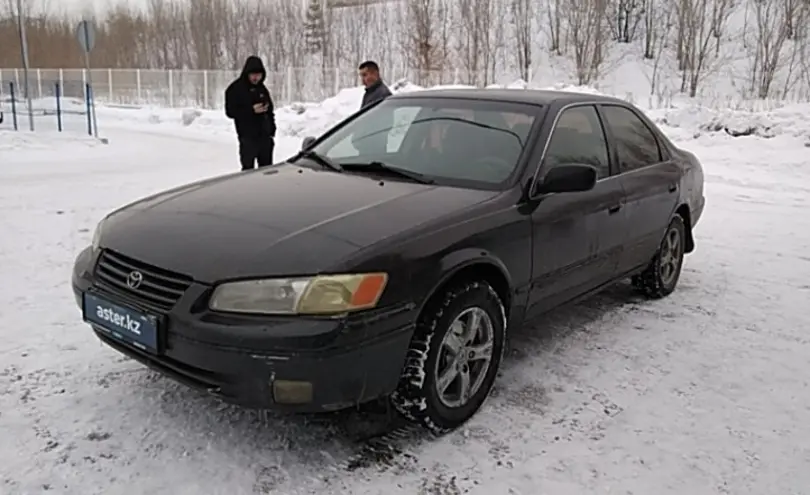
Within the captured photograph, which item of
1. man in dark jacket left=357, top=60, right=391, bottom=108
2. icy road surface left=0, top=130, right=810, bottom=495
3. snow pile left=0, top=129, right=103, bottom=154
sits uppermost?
man in dark jacket left=357, top=60, right=391, bottom=108

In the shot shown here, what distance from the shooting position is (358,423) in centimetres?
320

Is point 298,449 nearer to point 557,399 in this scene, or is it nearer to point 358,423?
point 358,423

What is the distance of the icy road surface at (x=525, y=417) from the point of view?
2.79 metres

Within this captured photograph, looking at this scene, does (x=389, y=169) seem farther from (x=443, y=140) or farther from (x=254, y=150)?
(x=254, y=150)

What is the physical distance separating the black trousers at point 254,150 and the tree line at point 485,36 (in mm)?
19683

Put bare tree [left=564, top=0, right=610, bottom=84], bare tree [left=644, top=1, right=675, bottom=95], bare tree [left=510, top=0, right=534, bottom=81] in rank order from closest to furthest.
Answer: bare tree [left=564, top=0, right=610, bottom=84] < bare tree [left=644, top=1, right=675, bottom=95] < bare tree [left=510, top=0, right=534, bottom=81]

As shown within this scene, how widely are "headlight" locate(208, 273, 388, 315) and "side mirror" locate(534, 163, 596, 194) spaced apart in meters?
1.36

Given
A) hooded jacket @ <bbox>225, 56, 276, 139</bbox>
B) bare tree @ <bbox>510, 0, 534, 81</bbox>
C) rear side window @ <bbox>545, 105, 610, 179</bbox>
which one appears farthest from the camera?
bare tree @ <bbox>510, 0, 534, 81</bbox>

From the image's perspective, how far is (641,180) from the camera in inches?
181

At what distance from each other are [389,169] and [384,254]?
1.11m

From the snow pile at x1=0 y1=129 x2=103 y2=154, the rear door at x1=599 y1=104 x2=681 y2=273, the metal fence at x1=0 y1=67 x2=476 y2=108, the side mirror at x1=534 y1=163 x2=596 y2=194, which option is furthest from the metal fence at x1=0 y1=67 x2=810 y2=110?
the side mirror at x1=534 y1=163 x2=596 y2=194

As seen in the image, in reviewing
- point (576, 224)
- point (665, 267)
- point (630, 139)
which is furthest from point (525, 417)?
point (665, 267)

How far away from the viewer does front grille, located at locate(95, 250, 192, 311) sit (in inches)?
108

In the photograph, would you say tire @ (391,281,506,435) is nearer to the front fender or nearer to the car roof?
the front fender
